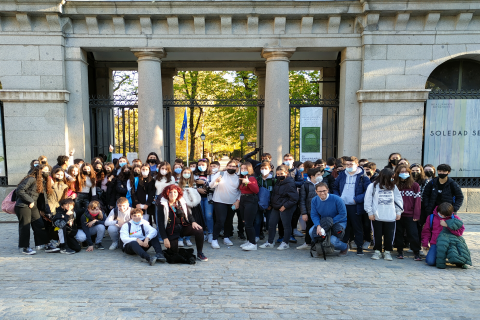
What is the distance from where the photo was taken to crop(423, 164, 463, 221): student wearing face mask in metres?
6.66

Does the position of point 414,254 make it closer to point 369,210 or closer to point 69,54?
point 369,210

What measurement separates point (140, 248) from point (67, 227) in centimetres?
165

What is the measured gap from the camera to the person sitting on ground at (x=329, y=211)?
6582mm

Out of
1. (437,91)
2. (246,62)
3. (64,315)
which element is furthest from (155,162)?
(437,91)

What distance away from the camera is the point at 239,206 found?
24.3 ft

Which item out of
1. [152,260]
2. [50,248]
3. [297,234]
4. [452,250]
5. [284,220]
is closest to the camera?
[452,250]

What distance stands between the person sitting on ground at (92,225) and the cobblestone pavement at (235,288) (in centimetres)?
48

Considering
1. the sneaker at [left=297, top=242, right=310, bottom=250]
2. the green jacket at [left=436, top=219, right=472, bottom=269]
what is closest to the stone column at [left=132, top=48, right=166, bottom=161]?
the sneaker at [left=297, top=242, right=310, bottom=250]

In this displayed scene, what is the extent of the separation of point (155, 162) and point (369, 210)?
4962 mm

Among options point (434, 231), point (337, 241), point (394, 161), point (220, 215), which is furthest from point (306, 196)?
point (434, 231)

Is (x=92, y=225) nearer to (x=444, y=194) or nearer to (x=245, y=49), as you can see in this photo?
(x=444, y=194)

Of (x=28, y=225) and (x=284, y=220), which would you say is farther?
(x=284, y=220)

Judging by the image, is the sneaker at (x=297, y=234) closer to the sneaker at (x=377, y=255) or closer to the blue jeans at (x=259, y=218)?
the blue jeans at (x=259, y=218)

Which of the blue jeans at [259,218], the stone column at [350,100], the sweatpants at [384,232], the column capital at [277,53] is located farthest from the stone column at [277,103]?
the sweatpants at [384,232]
